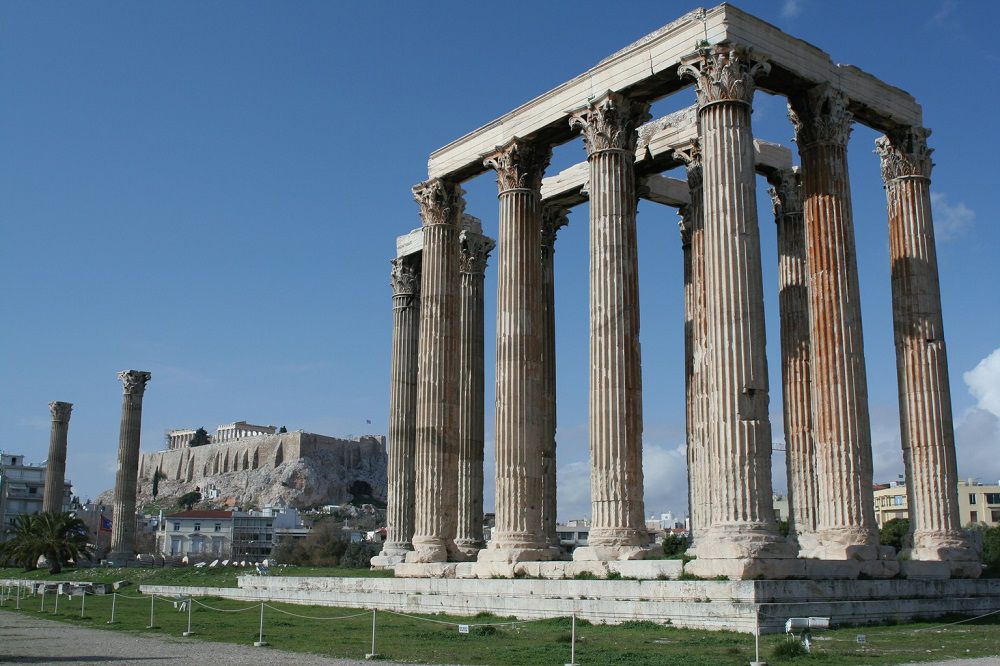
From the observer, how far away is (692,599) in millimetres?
23281

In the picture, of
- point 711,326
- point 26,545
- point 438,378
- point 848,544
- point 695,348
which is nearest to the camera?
point 711,326

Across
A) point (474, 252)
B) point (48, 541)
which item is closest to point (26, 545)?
point (48, 541)

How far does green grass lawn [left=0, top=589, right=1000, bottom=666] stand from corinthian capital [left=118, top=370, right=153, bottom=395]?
53.1 metres

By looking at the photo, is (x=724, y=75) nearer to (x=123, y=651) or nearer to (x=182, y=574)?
(x=123, y=651)

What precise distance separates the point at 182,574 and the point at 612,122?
3832 cm

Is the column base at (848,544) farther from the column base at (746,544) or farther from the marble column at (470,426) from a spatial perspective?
the marble column at (470,426)

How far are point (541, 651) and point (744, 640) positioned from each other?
13.0 feet

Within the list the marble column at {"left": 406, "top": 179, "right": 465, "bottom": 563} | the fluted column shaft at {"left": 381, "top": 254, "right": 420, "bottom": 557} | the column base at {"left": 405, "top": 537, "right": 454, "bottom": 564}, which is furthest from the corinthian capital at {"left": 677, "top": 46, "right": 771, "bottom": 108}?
the fluted column shaft at {"left": 381, "top": 254, "right": 420, "bottom": 557}

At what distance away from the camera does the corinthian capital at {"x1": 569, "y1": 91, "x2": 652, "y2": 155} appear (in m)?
31.3

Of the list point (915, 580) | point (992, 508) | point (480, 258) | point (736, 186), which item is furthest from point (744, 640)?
point (992, 508)

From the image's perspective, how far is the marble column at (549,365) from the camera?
38344mm

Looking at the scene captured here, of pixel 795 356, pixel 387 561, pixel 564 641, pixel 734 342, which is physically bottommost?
pixel 564 641

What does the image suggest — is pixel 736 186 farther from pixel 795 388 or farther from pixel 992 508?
pixel 992 508

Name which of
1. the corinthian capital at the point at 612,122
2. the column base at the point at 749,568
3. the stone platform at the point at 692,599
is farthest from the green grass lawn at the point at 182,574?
the corinthian capital at the point at 612,122
